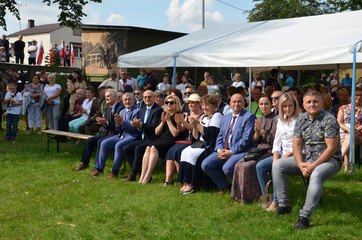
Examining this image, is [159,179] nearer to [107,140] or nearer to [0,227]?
[107,140]

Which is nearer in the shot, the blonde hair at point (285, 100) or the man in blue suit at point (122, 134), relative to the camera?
the blonde hair at point (285, 100)

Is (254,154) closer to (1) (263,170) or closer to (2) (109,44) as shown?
(1) (263,170)

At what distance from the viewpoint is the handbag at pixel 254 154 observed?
5.91 m

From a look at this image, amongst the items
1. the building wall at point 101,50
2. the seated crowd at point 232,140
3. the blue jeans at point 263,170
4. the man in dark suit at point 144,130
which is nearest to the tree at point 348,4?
the building wall at point 101,50

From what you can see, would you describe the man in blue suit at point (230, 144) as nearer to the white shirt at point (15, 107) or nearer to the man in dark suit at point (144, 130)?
the man in dark suit at point (144, 130)

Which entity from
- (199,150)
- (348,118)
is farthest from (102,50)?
(199,150)

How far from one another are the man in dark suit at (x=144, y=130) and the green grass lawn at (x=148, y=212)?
→ 38cm

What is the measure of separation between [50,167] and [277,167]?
4724 millimetres

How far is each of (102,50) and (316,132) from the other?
20.9m

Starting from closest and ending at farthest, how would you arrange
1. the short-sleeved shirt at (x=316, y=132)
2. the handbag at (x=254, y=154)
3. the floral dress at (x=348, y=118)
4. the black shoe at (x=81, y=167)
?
the short-sleeved shirt at (x=316, y=132) < the handbag at (x=254, y=154) < the floral dress at (x=348, y=118) < the black shoe at (x=81, y=167)

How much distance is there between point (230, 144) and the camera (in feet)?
20.7

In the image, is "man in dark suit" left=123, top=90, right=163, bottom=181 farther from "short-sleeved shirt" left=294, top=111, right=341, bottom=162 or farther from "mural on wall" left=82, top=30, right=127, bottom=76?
"mural on wall" left=82, top=30, right=127, bottom=76

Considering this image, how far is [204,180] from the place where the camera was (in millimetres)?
6691

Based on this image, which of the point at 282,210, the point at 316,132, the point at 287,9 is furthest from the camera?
the point at 287,9
